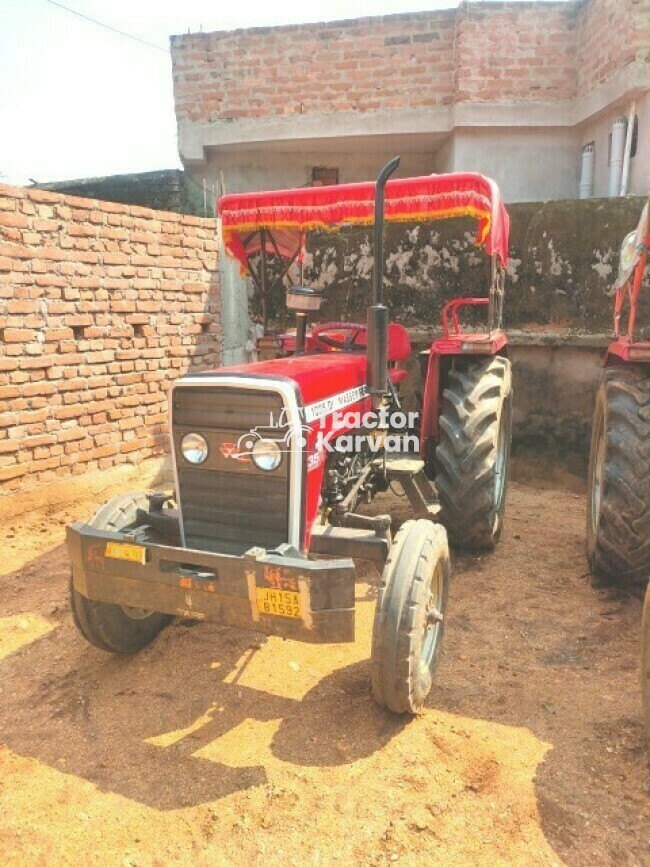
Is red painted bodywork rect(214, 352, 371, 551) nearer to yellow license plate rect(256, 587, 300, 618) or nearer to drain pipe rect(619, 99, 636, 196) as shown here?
yellow license plate rect(256, 587, 300, 618)

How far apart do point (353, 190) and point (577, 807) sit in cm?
316

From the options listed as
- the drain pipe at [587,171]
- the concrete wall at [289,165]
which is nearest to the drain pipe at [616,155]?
the drain pipe at [587,171]

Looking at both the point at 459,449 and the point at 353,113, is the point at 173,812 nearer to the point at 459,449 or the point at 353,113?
the point at 459,449

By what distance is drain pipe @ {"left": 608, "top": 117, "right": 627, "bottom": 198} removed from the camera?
303 inches

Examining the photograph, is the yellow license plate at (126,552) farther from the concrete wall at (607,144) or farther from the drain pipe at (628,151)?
the drain pipe at (628,151)

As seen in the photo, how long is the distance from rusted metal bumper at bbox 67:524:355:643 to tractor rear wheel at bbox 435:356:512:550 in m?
1.56

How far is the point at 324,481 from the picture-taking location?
10.4 ft

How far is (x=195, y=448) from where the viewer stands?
9.18 feet

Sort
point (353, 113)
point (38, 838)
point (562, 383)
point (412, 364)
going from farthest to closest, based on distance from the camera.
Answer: point (353, 113)
point (412, 364)
point (562, 383)
point (38, 838)

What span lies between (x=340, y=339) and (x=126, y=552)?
85.1 inches

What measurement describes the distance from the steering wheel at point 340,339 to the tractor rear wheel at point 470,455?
0.65 meters

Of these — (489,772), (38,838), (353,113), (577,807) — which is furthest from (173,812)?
(353,113)

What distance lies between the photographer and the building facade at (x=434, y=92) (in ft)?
27.7

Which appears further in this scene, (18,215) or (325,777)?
(18,215)
